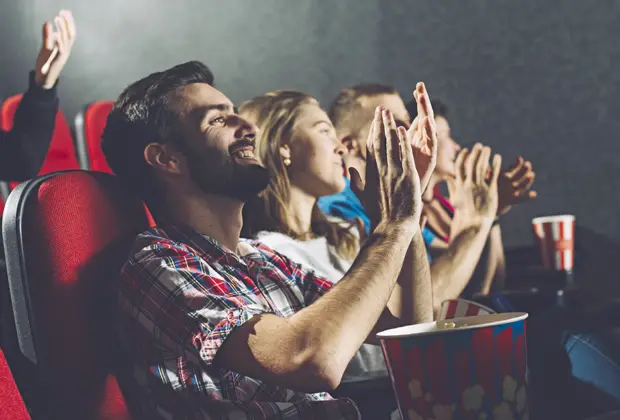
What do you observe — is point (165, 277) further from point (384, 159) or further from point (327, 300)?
point (384, 159)

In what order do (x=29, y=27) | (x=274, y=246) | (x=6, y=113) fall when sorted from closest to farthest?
(x=274, y=246) < (x=6, y=113) < (x=29, y=27)

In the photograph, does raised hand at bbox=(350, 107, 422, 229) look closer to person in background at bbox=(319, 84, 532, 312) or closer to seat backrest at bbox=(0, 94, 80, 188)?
person in background at bbox=(319, 84, 532, 312)

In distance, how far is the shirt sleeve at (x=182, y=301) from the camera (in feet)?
2.73

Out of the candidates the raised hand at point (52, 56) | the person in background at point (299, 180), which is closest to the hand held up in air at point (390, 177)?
the person in background at point (299, 180)

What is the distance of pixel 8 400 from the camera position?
720mm

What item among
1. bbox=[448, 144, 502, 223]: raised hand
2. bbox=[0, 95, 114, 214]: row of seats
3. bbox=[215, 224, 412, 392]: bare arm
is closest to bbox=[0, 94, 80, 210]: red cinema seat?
bbox=[0, 95, 114, 214]: row of seats

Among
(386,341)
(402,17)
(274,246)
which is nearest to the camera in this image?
(386,341)

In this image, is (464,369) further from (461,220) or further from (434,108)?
(434,108)

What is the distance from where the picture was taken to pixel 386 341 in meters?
0.71

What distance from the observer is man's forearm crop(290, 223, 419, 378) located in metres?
0.82

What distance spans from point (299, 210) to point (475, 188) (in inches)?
16.0

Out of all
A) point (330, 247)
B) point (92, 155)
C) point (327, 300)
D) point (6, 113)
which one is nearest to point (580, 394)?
point (330, 247)

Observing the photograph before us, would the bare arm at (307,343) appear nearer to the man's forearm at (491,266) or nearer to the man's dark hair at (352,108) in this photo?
the man's dark hair at (352,108)

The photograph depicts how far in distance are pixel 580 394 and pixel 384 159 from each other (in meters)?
0.57
